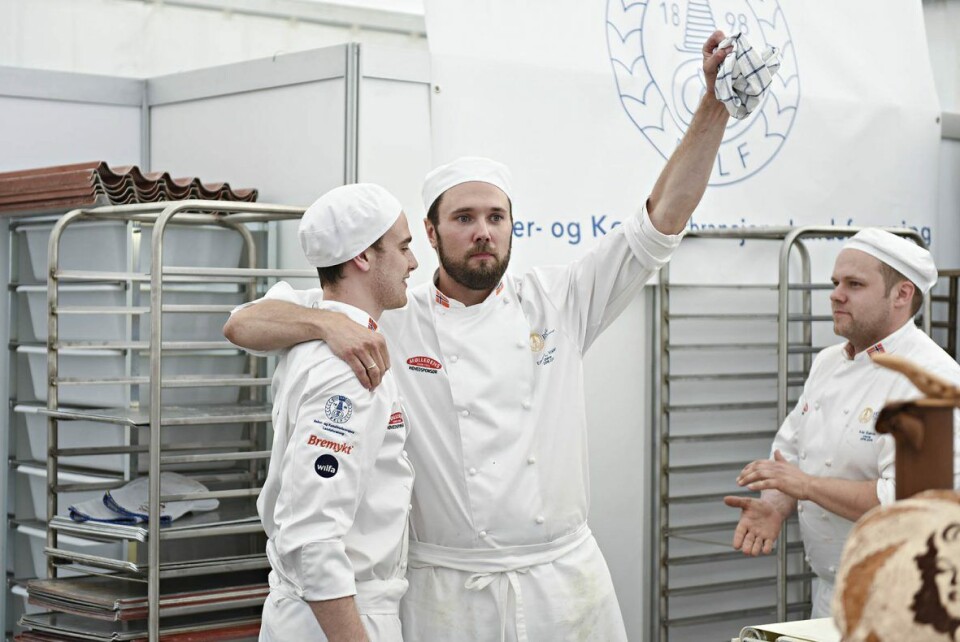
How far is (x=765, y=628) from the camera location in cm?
224

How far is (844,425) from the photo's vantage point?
338 centimetres

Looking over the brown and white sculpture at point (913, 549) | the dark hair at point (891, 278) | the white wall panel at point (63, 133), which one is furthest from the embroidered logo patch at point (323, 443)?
the white wall panel at point (63, 133)

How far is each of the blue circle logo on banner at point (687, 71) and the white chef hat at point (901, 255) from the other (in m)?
1.07

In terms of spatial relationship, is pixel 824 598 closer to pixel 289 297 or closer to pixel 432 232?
pixel 432 232

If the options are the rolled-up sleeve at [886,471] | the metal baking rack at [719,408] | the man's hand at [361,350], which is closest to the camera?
the man's hand at [361,350]

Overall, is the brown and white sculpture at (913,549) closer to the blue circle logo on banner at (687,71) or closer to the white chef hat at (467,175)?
the white chef hat at (467,175)

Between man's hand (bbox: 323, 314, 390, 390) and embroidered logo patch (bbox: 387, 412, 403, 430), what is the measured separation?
129mm

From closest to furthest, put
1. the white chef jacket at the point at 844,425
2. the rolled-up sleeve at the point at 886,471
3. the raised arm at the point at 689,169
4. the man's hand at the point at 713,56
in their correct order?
the man's hand at the point at 713,56 < the raised arm at the point at 689,169 < the rolled-up sleeve at the point at 886,471 < the white chef jacket at the point at 844,425

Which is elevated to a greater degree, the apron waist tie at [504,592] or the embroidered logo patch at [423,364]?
the embroidered logo patch at [423,364]

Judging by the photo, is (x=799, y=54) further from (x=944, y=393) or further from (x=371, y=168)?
(x=944, y=393)

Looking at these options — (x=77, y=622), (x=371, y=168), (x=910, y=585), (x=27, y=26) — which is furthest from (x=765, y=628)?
(x=27, y=26)

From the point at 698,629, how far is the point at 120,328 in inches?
97.6

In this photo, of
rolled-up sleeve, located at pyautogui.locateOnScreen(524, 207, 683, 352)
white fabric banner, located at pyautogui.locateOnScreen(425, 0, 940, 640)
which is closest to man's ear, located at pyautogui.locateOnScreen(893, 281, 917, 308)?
rolled-up sleeve, located at pyautogui.locateOnScreen(524, 207, 683, 352)

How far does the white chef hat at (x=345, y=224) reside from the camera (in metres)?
2.31
